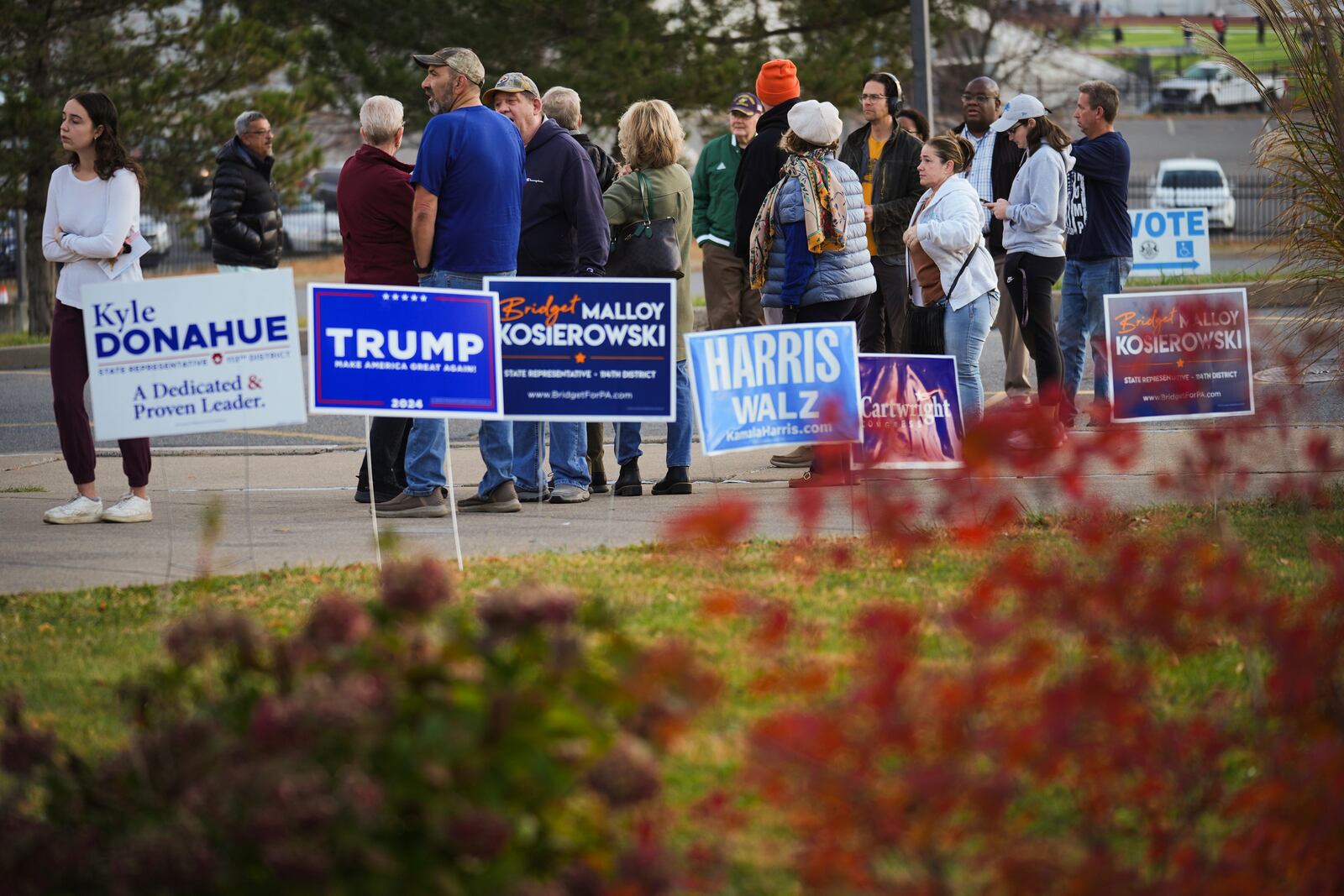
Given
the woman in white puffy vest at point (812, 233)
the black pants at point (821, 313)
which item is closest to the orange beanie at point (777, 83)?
the woman in white puffy vest at point (812, 233)

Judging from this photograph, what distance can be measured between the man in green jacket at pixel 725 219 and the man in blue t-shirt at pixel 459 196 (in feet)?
6.80

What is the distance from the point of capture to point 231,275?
257 inches

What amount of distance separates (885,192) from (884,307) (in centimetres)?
72

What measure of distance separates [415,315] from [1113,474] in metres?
4.33

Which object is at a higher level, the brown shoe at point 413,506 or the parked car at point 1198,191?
the parked car at point 1198,191

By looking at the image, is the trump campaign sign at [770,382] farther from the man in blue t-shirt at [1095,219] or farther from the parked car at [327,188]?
the parked car at [327,188]

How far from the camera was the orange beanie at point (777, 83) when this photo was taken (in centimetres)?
956

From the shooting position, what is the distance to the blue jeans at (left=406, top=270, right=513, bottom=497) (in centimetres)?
830

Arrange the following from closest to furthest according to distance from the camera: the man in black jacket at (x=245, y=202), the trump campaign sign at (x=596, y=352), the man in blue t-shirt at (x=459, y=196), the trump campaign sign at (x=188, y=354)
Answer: the trump campaign sign at (x=188, y=354)
the trump campaign sign at (x=596, y=352)
the man in blue t-shirt at (x=459, y=196)
the man in black jacket at (x=245, y=202)

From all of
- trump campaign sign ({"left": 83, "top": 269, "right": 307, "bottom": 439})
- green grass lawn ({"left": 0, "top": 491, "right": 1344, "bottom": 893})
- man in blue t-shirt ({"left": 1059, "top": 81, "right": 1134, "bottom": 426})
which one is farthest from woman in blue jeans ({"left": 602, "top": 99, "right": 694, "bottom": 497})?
trump campaign sign ({"left": 83, "top": 269, "right": 307, "bottom": 439})

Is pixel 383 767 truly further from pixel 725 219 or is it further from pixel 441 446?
pixel 725 219

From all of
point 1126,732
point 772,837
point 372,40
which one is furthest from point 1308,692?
point 372,40

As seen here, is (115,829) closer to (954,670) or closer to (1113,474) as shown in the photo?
(954,670)

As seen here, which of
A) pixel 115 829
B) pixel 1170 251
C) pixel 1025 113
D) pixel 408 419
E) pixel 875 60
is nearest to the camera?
pixel 115 829
